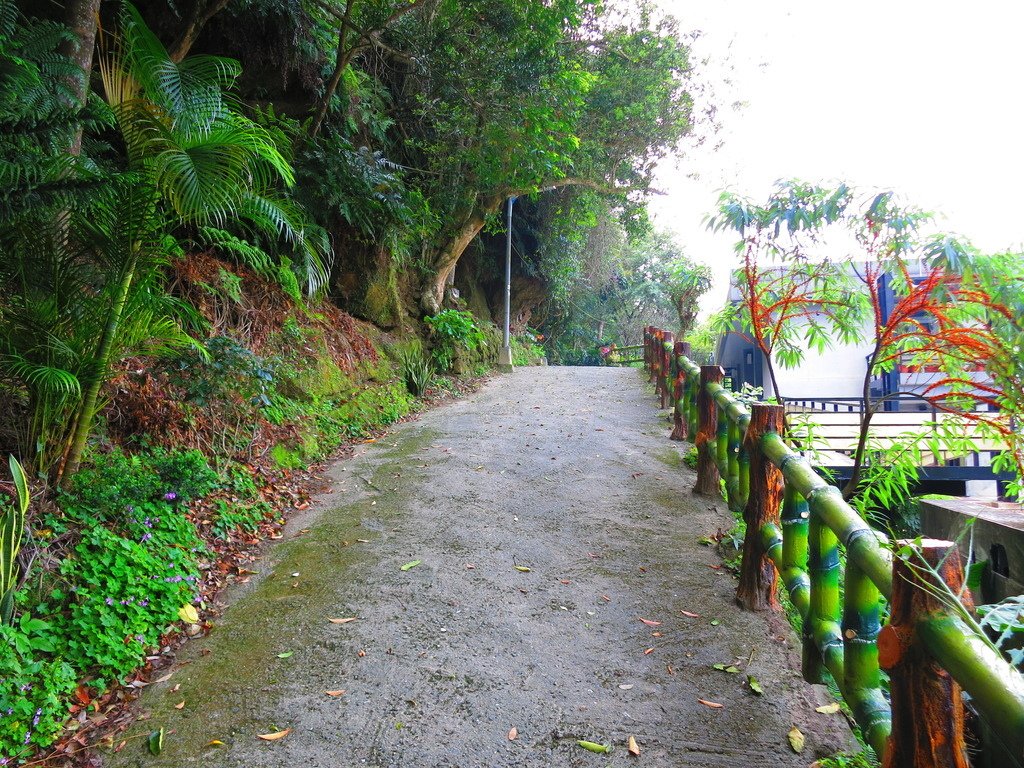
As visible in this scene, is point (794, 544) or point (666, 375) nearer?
point (794, 544)

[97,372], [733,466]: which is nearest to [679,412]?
[733,466]

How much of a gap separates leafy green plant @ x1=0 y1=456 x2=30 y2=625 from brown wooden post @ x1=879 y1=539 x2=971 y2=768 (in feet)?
10.6

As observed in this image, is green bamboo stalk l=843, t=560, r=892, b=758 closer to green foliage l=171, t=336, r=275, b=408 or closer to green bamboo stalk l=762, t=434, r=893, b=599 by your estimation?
green bamboo stalk l=762, t=434, r=893, b=599

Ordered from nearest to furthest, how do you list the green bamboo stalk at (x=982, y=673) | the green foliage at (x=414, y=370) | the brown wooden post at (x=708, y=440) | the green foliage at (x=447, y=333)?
the green bamboo stalk at (x=982, y=673)
the brown wooden post at (x=708, y=440)
the green foliage at (x=414, y=370)
the green foliage at (x=447, y=333)

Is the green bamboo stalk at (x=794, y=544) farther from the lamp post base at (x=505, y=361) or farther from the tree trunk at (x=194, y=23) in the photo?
the lamp post base at (x=505, y=361)

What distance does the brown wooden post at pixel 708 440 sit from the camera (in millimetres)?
5035

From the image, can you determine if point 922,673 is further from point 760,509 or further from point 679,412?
point 679,412

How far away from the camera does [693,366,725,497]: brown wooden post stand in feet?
16.5

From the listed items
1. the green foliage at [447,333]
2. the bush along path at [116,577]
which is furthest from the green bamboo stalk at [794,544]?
the green foliage at [447,333]

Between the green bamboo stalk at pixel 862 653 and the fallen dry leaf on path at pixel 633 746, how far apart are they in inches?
30.3

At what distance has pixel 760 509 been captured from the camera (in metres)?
3.30

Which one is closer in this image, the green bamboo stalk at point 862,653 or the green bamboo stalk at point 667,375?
the green bamboo stalk at point 862,653

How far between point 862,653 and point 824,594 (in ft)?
1.20

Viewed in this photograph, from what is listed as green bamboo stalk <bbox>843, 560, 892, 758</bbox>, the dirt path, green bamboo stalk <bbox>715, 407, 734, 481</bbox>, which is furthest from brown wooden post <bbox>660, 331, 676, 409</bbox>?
green bamboo stalk <bbox>843, 560, 892, 758</bbox>
